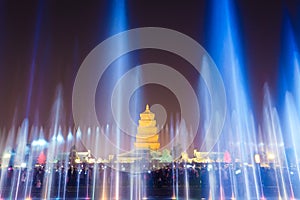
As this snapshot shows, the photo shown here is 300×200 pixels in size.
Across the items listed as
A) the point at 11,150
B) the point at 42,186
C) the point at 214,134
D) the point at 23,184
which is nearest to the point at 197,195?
the point at 42,186

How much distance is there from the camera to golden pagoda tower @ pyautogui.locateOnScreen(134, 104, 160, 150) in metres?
61.5

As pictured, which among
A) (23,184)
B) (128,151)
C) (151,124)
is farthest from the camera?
(151,124)

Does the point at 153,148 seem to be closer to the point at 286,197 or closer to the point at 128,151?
the point at 128,151

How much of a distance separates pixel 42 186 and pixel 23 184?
148cm

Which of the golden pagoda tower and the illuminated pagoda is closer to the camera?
the illuminated pagoda

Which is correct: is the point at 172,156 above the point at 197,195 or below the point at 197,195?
above

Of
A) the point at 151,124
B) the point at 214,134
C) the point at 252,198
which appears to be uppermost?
the point at 151,124

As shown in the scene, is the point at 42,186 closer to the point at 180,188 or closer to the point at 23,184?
the point at 23,184

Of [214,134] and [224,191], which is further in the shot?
[214,134]

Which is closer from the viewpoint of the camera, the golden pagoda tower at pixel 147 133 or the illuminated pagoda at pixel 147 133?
the illuminated pagoda at pixel 147 133

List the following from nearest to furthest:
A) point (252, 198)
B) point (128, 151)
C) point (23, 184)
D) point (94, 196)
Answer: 1. point (252, 198)
2. point (94, 196)
3. point (23, 184)
4. point (128, 151)

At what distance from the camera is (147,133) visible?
6350cm

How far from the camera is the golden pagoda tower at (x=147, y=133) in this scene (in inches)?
2422

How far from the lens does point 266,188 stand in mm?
12648
